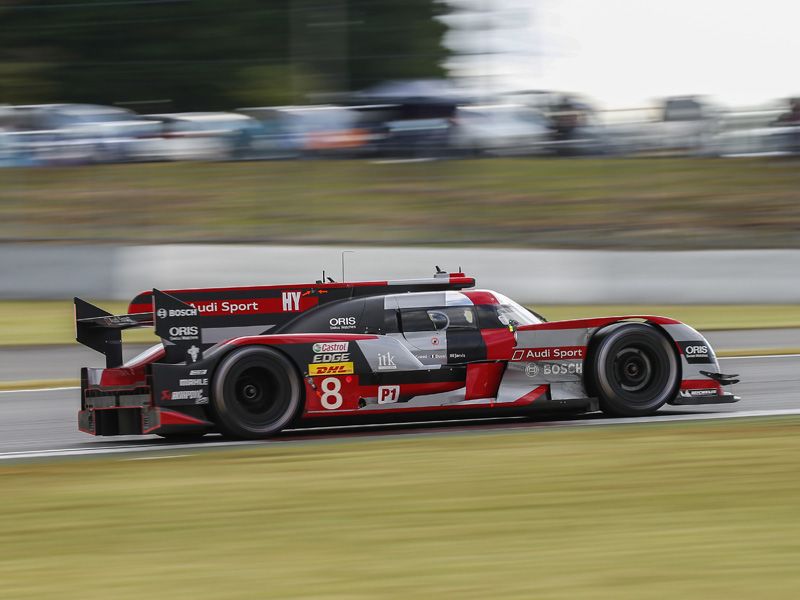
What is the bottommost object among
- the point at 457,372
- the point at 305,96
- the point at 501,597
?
the point at 501,597

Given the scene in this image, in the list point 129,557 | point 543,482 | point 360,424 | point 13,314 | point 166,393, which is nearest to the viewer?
point 129,557

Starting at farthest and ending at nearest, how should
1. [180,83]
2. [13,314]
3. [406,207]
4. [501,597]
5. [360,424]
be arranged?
[180,83]
[406,207]
[13,314]
[360,424]
[501,597]

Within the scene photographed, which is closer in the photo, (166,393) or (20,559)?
(20,559)

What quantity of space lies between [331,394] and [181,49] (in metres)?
27.5

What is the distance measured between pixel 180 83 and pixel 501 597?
3132cm

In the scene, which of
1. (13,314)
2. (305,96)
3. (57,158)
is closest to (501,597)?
(13,314)

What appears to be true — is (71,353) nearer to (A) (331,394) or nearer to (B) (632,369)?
(A) (331,394)

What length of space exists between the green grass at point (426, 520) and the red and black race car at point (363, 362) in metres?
0.59

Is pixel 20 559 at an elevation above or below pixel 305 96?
below

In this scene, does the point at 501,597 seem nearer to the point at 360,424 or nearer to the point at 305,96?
the point at 360,424

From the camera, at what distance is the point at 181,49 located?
3466cm

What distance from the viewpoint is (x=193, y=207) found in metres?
22.7

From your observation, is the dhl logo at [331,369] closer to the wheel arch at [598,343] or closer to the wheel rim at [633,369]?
the wheel arch at [598,343]

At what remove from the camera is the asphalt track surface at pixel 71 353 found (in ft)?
47.0
